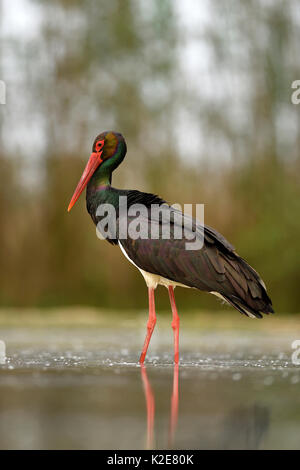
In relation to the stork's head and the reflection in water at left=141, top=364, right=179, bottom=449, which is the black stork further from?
the reflection in water at left=141, top=364, right=179, bottom=449

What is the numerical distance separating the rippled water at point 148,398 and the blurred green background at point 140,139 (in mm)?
6290

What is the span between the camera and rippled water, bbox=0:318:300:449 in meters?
3.46

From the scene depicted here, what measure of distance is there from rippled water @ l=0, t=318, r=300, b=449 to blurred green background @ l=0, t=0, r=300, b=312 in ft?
20.6

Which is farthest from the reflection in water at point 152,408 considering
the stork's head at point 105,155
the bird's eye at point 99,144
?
the bird's eye at point 99,144

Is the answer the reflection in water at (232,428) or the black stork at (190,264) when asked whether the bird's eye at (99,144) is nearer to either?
the black stork at (190,264)

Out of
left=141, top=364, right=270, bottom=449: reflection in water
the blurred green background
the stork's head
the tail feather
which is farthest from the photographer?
the blurred green background

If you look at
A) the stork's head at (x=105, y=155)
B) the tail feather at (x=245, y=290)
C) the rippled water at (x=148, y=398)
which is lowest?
the rippled water at (x=148, y=398)

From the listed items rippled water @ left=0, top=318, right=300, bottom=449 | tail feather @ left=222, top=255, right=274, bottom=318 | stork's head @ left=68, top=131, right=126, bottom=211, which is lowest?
rippled water @ left=0, top=318, right=300, bottom=449

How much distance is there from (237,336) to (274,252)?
4.46 metres

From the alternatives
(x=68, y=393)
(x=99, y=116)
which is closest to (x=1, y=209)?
(x=99, y=116)

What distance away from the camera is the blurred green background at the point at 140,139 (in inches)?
573

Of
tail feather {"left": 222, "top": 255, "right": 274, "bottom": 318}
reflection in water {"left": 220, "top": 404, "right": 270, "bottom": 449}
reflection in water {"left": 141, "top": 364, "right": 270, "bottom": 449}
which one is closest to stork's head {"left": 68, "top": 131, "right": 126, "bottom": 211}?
tail feather {"left": 222, "top": 255, "right": 274, "bottom": 318}

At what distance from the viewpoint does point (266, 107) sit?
48.7ft

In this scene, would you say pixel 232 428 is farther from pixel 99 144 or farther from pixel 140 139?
pixel 140 139
